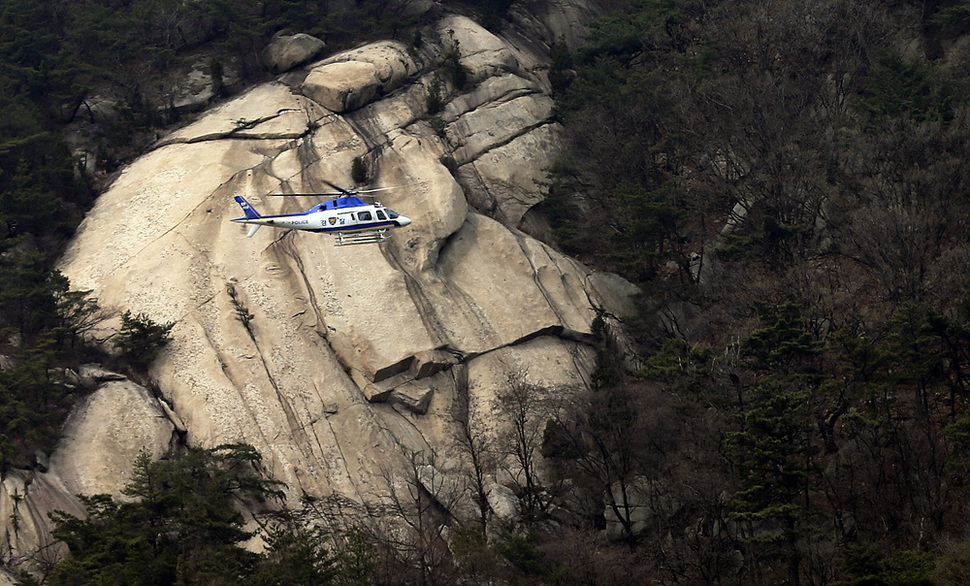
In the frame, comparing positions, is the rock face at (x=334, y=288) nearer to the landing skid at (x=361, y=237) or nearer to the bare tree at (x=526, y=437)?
the bare tree at (x=526, y=437)

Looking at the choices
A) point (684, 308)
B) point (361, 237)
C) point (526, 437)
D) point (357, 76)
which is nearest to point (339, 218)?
point (361, 237)

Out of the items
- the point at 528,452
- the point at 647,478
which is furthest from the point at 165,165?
the point at 647,478

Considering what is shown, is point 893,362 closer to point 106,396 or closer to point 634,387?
point 634,387

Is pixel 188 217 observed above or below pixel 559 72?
below

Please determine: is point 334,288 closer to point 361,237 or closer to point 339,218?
point 339,218

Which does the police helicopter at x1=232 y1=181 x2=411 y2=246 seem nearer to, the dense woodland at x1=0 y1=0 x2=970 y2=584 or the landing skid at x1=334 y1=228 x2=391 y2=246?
the landing skid at x1=334 y1=228 x2=391 y2=246

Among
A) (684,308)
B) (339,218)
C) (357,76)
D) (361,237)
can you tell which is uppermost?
(357,76)
